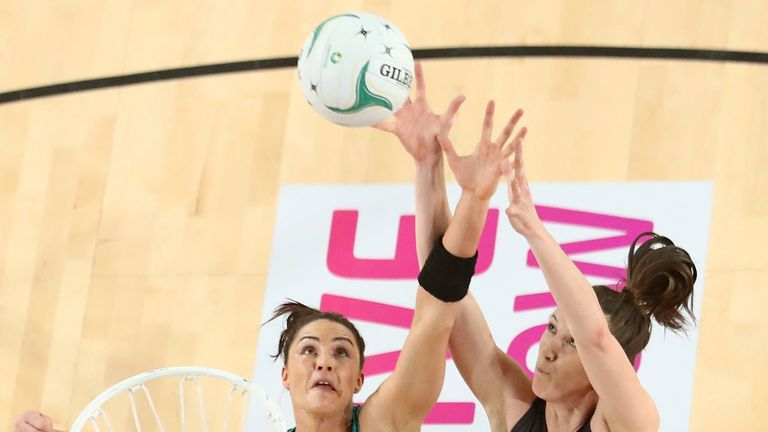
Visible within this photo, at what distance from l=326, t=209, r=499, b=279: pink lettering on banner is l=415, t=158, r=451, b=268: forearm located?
1.69 metres

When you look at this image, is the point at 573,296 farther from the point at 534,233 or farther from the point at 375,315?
the point at 375,315

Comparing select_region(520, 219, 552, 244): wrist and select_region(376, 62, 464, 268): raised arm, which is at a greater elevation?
select_region(376, 62, 464, 268): raised arm

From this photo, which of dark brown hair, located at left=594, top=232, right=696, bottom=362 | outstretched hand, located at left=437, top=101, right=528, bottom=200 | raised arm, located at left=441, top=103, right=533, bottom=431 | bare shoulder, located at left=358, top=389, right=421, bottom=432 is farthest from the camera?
raised arm, located at left=441, top=103, right=533, bottom=431

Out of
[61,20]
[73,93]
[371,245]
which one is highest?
[61,20]

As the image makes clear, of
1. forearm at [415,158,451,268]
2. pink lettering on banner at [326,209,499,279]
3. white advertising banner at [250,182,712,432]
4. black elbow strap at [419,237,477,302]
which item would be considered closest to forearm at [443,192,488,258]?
black elbow strap at [419,237,477,302]

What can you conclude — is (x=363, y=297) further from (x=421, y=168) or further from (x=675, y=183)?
(x=421, y=168)

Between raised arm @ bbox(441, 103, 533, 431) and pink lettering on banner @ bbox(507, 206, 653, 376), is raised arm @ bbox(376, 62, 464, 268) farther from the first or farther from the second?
pink lettering on banner @ bbox(507, 206, 653, 376)

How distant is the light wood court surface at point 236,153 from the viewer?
5328 millimetres

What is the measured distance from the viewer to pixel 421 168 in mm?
3848

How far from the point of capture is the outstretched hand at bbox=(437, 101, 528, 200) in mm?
3559

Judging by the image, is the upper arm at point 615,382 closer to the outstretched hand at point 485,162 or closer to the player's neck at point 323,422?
the outstretched hand at point 485,162

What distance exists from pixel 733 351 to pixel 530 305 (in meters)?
0.84

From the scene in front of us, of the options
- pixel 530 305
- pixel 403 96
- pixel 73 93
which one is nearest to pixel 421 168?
pixel 403 96

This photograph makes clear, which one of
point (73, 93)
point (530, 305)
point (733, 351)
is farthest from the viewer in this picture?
point (73, 93)
